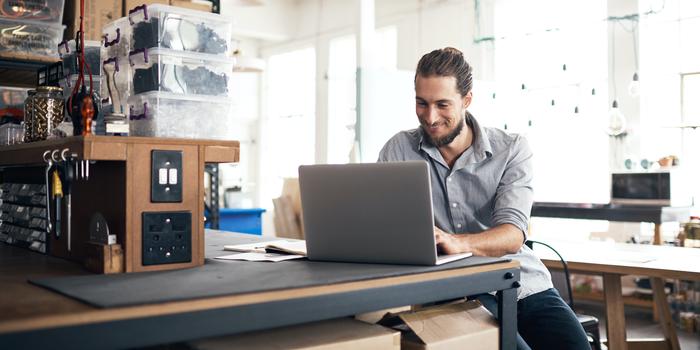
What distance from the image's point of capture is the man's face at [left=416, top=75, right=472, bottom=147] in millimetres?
2197

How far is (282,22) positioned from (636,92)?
488 centimetres

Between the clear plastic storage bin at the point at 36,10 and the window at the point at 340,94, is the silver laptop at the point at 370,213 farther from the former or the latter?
the window at the point at 340,94

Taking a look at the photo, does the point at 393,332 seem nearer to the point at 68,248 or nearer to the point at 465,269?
the point at 465,269

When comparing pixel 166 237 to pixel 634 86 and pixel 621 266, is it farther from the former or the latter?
pixel 634 86

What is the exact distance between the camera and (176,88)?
186cm

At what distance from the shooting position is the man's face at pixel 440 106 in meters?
2.20

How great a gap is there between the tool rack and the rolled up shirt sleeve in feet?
2.76

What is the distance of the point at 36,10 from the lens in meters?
3.28

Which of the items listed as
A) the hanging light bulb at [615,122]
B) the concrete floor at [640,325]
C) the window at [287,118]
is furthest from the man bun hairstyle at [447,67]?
the window at [287,118]

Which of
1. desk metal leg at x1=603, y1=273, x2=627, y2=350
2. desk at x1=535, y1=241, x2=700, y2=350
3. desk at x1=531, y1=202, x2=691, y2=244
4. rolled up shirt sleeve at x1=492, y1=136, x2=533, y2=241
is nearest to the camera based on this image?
rolled up shirt sleeve at x1=492, y1=136, x2=533, y2=241

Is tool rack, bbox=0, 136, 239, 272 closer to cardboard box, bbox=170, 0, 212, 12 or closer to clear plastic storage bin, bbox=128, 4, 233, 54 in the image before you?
clear plastic storage bin, bbox=128, 4, 233, 54

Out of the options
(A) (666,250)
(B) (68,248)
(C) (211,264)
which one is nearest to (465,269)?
(C) (211,264)

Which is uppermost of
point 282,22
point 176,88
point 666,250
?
point 282,22

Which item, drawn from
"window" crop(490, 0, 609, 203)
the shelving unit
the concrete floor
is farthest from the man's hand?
"window" crop(490, 0, 609, 203)
